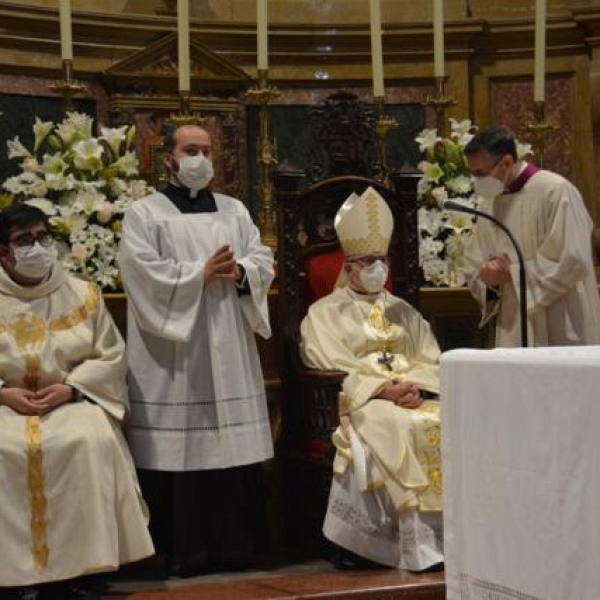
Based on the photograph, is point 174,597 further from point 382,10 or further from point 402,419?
point 382,10

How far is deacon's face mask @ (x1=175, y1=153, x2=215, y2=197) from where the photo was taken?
5879mm

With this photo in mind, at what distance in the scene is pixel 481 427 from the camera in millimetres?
3797

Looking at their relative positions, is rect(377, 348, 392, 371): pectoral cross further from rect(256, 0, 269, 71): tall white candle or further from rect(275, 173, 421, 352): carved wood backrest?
rect(256, 0, 269, 71): tall white candle

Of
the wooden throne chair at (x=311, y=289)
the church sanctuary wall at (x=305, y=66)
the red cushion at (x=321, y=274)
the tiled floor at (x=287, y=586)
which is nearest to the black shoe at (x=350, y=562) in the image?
the tiled floor at (x=287, y=586)

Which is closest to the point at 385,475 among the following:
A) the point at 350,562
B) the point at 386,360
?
the point at 350,562

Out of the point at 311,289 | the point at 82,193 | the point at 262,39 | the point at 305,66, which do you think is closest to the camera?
the point at 82,193

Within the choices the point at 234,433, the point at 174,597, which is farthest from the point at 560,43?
the point at 174,597

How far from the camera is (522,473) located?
11.8 feet

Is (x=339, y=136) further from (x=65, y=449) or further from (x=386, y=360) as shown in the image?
(x=65, y=449)

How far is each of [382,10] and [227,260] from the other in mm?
3659

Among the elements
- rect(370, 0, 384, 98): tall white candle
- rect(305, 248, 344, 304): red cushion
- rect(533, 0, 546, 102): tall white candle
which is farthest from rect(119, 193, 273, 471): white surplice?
rect(533, 0, 546, 102): tall white candle

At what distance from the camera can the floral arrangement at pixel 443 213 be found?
22.4 ft

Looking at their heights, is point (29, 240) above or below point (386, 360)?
above

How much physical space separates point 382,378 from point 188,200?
3.81 feet
